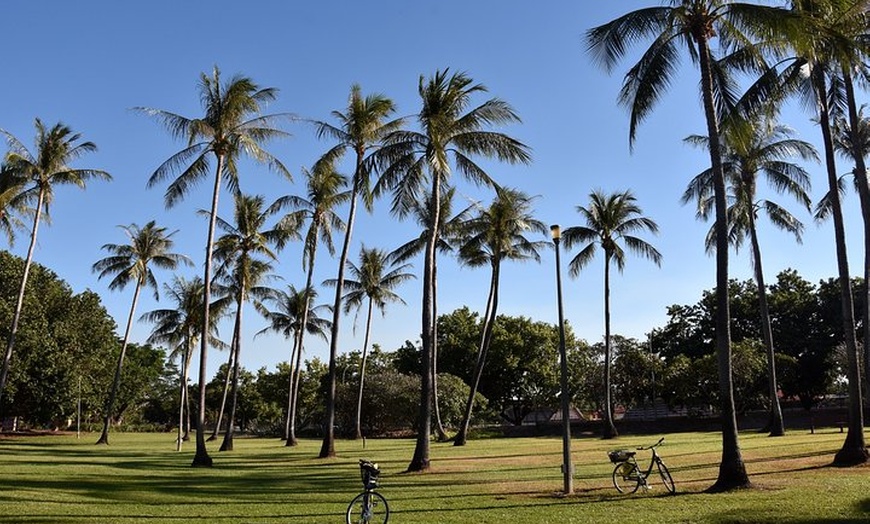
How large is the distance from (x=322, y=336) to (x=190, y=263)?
468 inches

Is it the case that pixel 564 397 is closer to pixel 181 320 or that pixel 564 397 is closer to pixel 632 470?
pixel 632 470

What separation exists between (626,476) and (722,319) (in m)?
3.76

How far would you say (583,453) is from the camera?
2692cm

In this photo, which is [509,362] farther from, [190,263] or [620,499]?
[620,499]

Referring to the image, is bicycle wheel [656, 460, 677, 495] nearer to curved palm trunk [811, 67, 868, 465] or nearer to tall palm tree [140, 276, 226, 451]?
curved palm trunk [811, 67, 868, 465]

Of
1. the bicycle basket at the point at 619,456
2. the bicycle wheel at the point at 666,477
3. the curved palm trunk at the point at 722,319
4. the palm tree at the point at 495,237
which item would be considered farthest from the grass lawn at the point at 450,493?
the palm tree at the point at 495,237

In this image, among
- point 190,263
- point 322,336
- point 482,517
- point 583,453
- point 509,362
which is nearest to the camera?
point 482,517

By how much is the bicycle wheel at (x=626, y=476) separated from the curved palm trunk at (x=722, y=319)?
1.42 m

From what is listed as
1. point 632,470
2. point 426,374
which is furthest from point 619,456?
point 426,374

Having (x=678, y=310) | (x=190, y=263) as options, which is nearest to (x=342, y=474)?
(x=190, y=263)

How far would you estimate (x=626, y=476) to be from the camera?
13.8 meters

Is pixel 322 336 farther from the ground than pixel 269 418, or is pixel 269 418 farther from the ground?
pixel 322 336

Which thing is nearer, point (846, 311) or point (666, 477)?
point (666, 477)

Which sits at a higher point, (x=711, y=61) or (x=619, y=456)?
(x=711, y=61)
